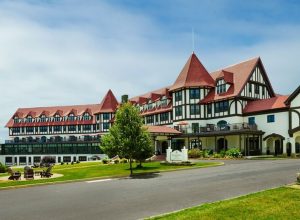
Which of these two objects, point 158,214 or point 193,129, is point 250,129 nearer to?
point 193,129

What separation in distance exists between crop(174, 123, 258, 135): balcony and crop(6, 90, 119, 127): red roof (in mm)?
32286

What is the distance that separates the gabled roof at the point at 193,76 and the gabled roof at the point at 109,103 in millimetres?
28753

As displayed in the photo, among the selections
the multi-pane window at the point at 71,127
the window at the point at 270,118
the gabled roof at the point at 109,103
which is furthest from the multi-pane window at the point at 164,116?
the multi-pane window at the point at 71,127

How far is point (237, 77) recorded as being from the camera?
52281 millimetres

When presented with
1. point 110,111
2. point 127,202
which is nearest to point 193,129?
point 110,111

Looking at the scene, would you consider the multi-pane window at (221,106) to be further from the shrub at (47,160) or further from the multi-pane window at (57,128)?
the multi-pane window at (57,128)

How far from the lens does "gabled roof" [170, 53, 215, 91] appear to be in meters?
56.0

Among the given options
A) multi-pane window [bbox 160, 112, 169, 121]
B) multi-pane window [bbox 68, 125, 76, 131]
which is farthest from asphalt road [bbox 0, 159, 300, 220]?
multi-pane window [bbox 68, 125, 76, 131]

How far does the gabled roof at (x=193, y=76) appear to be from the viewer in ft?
184

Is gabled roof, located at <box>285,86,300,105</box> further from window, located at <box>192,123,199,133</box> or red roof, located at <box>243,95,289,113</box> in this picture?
window, located at <box>192,123,199,133</box>

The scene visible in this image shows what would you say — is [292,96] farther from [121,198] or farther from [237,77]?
[121,198]

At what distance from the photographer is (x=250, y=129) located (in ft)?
152

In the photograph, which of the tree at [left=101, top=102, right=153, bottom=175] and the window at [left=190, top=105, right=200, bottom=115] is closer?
the tree at [left=101, top=102, right=153, bottom=175]

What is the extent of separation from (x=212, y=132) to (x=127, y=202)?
1433 inches
